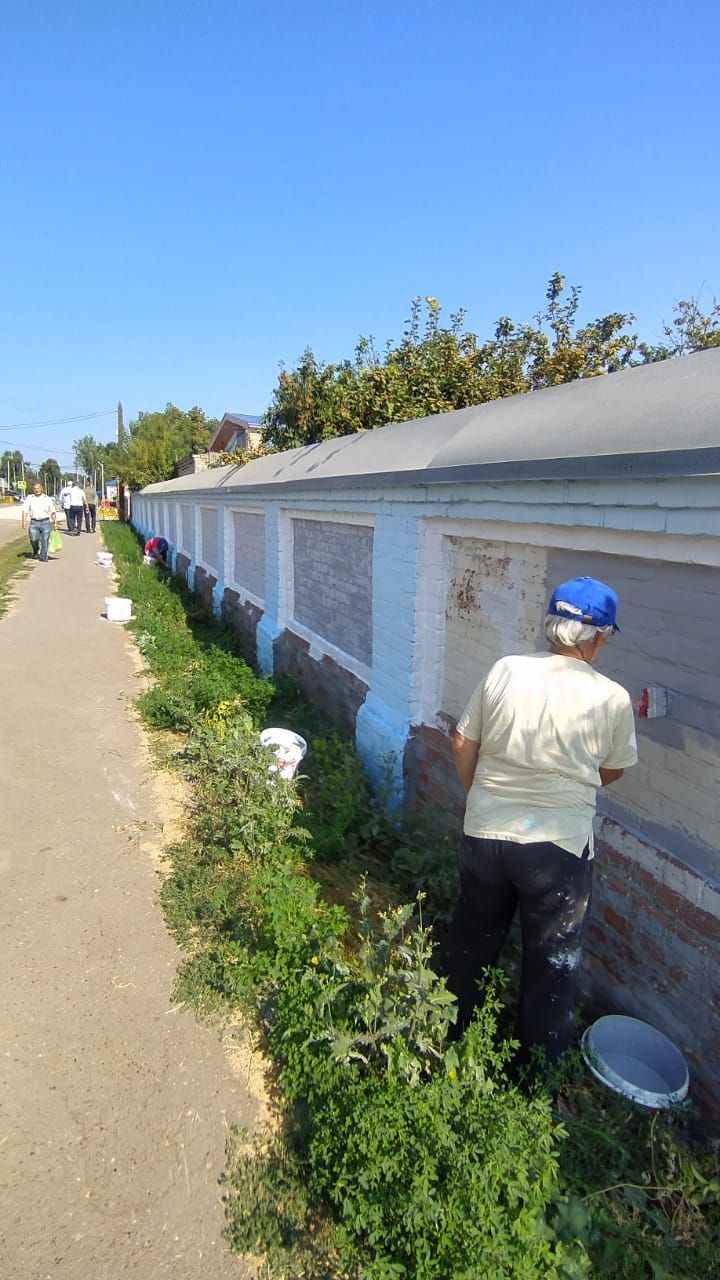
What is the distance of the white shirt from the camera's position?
52.0 feet

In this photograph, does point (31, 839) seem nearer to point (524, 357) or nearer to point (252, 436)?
point (524, 357)

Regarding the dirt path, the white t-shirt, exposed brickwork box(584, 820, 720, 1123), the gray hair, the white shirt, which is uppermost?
the white shirt

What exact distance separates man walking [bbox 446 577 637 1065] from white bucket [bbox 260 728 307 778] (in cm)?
219

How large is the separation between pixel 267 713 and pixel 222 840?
7.19 feet

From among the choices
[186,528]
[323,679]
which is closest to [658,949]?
[323,679]

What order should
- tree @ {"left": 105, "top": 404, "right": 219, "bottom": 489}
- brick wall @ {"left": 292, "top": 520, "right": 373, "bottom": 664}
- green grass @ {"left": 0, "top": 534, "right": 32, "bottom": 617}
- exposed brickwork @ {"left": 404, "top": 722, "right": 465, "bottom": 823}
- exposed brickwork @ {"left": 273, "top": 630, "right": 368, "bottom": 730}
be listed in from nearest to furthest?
1. exposed brickwork @ {"left": 404, "top": 722, "right": 465, "bottom": 823}
2. brick wall @ {"left": 292, "top": 520, "right": 373, "bottom": 664}
3. exposed brickwork @ {"left": 273, "top": 630, "right": 368, "bottom": 730}
4. green grass @ {"left": 0, "top": 534, "right": 32, "bottom": 617}
5. tree @ {"left": 105, "top": 404, "right": 219, "bottom": 489}

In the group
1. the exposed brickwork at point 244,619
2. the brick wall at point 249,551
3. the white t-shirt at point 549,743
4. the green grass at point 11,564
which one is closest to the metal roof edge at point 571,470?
the white t-shirt at point 549,743

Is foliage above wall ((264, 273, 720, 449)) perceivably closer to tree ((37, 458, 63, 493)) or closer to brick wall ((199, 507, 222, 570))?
brick wall ((199, 507, 222, 570))

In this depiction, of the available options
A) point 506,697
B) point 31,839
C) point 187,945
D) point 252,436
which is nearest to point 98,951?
point 187,945

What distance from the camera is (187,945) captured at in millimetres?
3355

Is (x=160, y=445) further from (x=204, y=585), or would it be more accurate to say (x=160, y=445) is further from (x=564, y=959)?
(x=564, y=959)

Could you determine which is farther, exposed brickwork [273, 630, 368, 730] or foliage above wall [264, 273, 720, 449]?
foliage above wall [264, 273, 720, 449]

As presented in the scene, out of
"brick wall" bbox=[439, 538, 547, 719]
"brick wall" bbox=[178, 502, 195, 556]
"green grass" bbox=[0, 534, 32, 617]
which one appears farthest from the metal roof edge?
"brick wall" bbox=[178, 502, 195, 556]

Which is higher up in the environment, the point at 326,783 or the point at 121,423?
the point at 121,423
